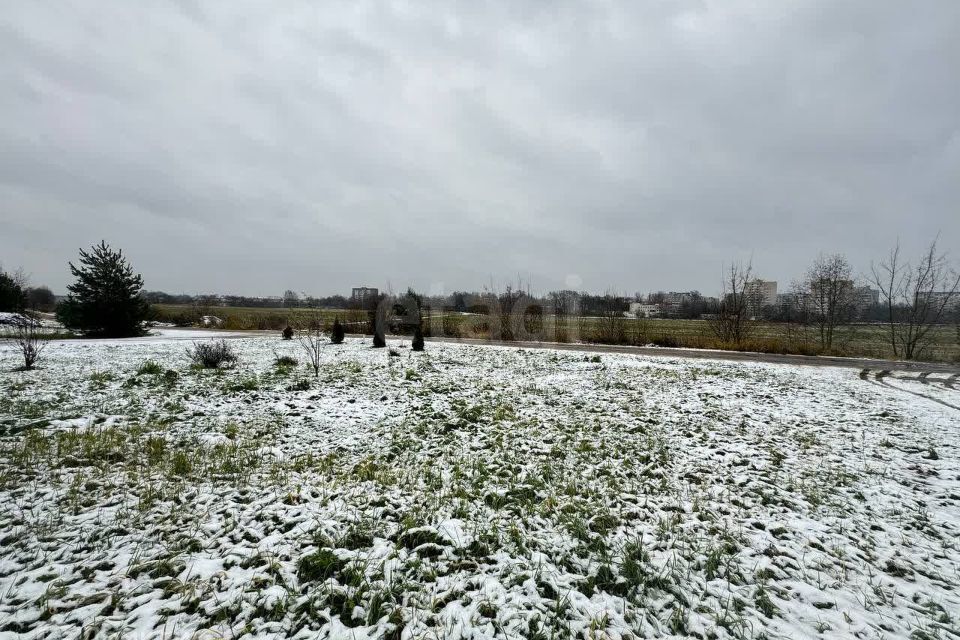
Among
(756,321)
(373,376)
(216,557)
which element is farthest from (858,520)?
(756,321)

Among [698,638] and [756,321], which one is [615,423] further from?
[756,321]

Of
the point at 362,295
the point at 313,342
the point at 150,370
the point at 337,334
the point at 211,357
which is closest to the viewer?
the point at 150,370

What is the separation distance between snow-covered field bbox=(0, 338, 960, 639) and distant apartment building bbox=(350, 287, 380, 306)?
72.9 feet

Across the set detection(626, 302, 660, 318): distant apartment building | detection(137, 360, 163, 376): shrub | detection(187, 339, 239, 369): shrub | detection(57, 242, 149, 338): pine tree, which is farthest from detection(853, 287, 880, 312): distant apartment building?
detection(57, 242, 149, 338): pine tree

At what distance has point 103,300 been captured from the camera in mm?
22797

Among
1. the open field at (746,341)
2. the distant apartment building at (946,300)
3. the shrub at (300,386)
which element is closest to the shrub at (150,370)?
the shrub at (300,386)

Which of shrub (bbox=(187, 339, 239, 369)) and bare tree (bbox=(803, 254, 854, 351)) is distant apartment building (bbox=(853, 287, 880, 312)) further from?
shrub (bbox=(187, 339, 239, 369))

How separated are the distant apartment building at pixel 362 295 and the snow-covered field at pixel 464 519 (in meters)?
22.2

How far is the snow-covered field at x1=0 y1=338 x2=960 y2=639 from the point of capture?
2.67 meters

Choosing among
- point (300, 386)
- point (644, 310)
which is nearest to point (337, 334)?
point (300, 386)

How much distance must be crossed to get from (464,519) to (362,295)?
33480 mm

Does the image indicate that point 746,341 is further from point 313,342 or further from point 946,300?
point 313,342

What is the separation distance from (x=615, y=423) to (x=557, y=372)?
18.0 ft

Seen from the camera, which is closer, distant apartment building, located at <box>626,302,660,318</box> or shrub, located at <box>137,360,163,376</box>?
shrub, located at <box>137,360,163,376</box>
